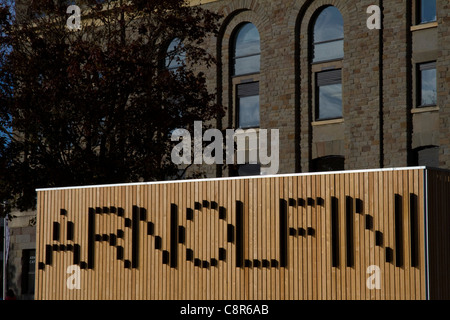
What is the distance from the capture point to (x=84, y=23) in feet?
101

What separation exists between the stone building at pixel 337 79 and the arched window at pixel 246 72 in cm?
4

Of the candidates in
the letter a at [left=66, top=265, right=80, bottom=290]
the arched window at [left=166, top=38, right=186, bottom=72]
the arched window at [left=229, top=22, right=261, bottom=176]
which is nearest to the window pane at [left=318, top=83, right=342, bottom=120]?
the arched window at [left=229, top=22, right=261, bottom=176]

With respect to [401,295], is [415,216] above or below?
above

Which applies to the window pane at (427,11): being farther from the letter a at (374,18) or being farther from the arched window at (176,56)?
the arched window at (176,56)

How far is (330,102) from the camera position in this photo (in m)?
33.6

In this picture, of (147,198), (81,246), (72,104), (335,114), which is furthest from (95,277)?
(335,114)

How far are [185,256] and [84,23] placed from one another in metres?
10.9

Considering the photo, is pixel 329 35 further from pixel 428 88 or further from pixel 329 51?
pixel 428 88

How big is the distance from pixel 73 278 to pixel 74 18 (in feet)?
28.6

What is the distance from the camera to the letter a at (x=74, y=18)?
29.3 metres

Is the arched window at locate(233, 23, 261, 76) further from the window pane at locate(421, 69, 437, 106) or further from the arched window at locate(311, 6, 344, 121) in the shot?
the window pane at locate(421, 69, 437, 106)
